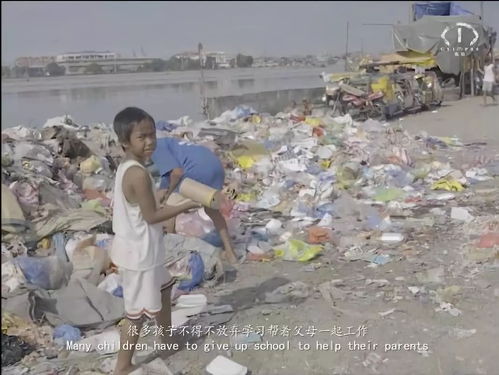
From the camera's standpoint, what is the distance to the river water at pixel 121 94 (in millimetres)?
14508

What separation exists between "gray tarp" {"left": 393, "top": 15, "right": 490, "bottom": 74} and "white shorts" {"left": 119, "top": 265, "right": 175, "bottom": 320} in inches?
690

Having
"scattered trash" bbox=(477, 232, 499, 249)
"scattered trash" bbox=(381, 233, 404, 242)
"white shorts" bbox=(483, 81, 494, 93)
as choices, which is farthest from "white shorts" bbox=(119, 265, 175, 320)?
"white shorts" bbox=(483, 81, 494, 93)

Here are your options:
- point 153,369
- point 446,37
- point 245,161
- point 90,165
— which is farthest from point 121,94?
point 153,369

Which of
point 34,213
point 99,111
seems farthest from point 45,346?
point 99,111

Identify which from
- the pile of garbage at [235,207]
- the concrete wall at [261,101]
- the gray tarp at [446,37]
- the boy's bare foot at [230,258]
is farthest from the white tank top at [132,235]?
the gray tarp at [446,37]

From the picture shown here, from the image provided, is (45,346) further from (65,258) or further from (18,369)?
(65,258)

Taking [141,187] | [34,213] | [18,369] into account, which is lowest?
[18,369]

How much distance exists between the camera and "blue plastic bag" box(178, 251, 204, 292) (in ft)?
12.6

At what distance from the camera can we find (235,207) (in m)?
5.83

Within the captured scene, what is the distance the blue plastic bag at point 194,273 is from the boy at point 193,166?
46 cm

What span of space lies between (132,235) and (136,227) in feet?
0.14

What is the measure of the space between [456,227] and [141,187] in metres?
3.30

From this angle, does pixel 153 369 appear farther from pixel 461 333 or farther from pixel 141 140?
pixel 461 333

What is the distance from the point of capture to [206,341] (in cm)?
313
